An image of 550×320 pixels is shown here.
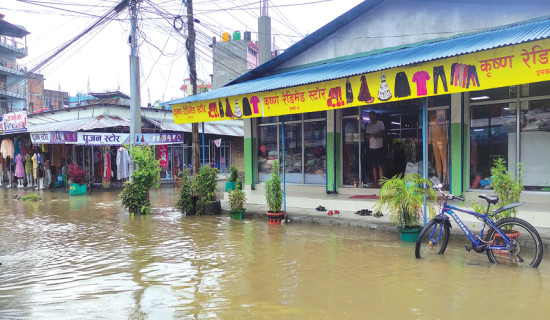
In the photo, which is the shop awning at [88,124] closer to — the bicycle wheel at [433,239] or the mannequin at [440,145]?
the mannequin at [440,145]

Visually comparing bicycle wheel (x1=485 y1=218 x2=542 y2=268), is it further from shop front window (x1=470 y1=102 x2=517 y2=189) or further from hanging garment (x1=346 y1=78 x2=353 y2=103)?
hanging garment (x1=346 y1=78 x2=353 y2=103)

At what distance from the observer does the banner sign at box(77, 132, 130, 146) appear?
18484 millimetres

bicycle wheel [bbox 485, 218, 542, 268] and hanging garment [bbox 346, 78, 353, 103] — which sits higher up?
hanging garment [bbox 346, 78, 353, 103]

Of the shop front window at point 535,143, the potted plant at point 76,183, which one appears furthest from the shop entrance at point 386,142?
the potted plant at point 76,183

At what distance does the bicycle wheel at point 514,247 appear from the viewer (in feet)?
18.7

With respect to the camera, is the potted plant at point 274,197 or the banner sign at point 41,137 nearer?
the potted plant at point 274,197

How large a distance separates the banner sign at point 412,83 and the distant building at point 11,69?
41.9m

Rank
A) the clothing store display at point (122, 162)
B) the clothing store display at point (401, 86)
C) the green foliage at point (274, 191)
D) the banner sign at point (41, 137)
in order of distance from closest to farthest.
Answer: the clothing store display at point (401, 86)
the green foliage at point (274, 191)
the banner sign at point (41, 137)
the clothing store display at point (122, 162)

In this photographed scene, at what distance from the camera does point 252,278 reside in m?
5.52

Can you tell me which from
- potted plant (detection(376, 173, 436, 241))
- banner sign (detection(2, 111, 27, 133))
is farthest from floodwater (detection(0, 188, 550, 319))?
banner sign (detection(2, 111, 27, 133))

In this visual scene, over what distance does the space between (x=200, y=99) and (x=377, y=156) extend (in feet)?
18.3

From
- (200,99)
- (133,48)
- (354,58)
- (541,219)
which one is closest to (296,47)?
(354,58)

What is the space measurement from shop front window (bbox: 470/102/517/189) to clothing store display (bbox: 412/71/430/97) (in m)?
3.12

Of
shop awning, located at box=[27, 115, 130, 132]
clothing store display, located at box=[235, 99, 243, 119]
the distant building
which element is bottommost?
clothing store display, located at box=[235, 99, 243, 119]
